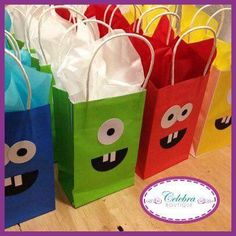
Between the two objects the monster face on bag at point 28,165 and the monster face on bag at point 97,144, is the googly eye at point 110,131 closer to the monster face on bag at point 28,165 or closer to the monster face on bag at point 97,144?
the monster face on bag at point 97,144

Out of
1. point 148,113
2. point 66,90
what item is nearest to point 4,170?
point 66,90

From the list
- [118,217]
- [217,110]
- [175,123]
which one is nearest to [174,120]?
[175,123]

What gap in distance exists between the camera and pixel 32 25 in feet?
2.91

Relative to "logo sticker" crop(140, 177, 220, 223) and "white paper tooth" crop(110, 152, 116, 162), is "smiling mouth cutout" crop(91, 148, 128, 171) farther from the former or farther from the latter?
"logo sticker" crop(140, 177, 220, 223)

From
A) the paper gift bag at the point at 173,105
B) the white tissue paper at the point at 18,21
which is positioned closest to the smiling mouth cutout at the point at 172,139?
the paper gift bag at the point at 173,105

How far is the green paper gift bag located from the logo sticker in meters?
0.08

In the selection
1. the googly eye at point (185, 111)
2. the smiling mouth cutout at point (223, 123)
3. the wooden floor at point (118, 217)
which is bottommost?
the wooden floor at point (118, 217)

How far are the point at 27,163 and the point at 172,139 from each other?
1.33ft

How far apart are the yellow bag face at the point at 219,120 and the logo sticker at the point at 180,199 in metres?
0.15

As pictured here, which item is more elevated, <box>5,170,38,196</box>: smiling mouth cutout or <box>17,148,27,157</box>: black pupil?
<box>17,148,27,157</box>: black pupil

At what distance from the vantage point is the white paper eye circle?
23.6 inches

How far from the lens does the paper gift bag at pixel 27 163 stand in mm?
581

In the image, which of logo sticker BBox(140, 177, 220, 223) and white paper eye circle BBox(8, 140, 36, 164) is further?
logo sticker BBox(140, 177, 220, 223)

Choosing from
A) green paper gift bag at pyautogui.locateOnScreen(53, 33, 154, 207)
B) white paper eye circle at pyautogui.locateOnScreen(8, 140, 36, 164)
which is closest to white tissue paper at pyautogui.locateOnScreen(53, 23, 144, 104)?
green paper gift bag at pyautogui.locateOnScreen(53, 33, 154, 207)
